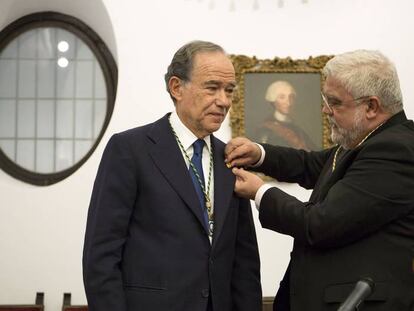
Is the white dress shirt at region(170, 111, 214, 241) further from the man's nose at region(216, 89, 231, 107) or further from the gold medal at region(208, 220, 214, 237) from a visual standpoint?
the man's nose at region(216, 89, 231, 107)

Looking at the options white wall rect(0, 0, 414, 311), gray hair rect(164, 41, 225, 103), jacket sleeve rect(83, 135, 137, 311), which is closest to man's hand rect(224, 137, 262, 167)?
gray hair rect(164, 41, 225, 103)

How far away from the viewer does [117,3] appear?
5.70 meters

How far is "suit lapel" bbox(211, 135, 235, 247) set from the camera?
2775 mm

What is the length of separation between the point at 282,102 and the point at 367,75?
120 inches

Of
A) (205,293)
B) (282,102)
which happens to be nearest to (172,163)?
(205,293)

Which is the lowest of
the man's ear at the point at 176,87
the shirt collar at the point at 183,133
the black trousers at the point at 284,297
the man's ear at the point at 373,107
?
the black trousers at the point at 284,297

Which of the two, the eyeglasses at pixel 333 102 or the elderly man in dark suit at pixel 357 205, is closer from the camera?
the elderly man in dark suit at pixel 357 205

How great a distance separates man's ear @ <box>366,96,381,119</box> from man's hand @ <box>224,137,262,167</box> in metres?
0.59

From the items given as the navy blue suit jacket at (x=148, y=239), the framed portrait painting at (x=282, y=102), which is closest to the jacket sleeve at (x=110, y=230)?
the navy blue suit jacket at (x=148, y=239)

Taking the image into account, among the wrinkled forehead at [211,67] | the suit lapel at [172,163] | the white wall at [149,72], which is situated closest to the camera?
the suit lapel at [172,163]

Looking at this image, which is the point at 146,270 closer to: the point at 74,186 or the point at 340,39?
the point at 74,186

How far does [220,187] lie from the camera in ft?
9.38

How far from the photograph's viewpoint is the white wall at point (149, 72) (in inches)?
223

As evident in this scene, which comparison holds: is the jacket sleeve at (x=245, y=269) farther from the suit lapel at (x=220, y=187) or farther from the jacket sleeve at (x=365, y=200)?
the jacket sleeve at (x=365, y=200)
